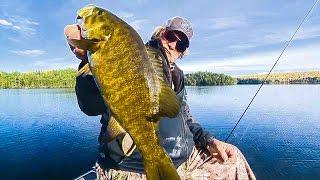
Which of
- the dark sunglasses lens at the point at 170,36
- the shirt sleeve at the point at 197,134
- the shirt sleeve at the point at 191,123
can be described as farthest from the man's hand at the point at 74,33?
the shirt sleeve at the point at 197,134

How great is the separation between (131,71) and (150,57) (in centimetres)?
27

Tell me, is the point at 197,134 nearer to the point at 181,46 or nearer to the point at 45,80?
the point at 181,46

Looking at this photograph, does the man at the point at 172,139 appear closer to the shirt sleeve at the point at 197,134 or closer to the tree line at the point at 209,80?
the shirt sleeve at the point at 197,134

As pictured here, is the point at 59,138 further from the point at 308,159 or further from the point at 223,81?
the point at 223,81

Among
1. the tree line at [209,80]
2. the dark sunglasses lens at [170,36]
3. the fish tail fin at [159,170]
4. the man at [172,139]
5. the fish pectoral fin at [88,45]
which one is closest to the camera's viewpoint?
the fish pectoral fin at [88,45]

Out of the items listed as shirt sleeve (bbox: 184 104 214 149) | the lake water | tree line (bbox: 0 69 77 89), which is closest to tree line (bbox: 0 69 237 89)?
tree line (bbox: 0 69 77 89)

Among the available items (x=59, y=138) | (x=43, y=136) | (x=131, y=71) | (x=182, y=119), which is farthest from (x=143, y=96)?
(x=43, y=136)

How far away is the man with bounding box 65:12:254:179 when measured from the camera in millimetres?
3717

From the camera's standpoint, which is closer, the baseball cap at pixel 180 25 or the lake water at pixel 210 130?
the baseball cap at pixel 180 25

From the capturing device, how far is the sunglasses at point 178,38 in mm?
5109

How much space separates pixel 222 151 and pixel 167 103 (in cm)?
302

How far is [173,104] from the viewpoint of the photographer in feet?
7.45

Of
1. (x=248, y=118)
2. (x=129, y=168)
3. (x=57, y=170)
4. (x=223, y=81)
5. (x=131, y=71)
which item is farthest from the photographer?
(x=223, y=81)

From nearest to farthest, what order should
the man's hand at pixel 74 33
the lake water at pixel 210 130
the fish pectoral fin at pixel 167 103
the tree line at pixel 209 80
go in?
1. the fish pectoral fin at pixel 167 103
2. the man's hand at pixel 74 33
3. the lake water at pixel 210 130
4. the tree line at pixel 209 80
